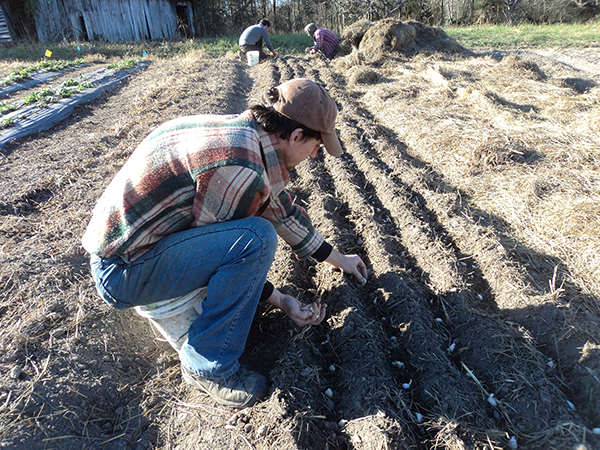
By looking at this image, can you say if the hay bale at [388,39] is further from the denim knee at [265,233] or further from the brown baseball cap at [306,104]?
the denim knee at [265,233]

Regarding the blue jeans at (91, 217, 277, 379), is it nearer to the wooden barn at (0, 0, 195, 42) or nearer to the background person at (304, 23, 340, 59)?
the background person at (304, 23, 340, 59)

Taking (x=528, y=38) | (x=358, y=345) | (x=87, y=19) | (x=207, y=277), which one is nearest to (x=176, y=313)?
(x=207, y=277)

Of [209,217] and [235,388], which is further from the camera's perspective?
[235,388]

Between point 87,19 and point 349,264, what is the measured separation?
19.7 m

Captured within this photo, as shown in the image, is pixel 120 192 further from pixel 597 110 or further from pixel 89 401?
pixel 597 110

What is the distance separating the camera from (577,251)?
285cm

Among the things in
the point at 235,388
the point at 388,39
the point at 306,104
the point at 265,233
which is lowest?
the point at 235,388

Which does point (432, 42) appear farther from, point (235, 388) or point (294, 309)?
point (235, 388)

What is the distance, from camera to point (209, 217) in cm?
175

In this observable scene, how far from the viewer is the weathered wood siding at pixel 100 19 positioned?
647 inches

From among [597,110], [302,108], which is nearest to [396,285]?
[302,108]

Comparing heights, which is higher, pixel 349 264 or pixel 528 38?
pixel 528 38

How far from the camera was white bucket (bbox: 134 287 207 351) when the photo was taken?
6.27 feet

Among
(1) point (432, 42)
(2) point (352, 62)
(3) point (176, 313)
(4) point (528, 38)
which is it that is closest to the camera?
(3) point (176, 313)
